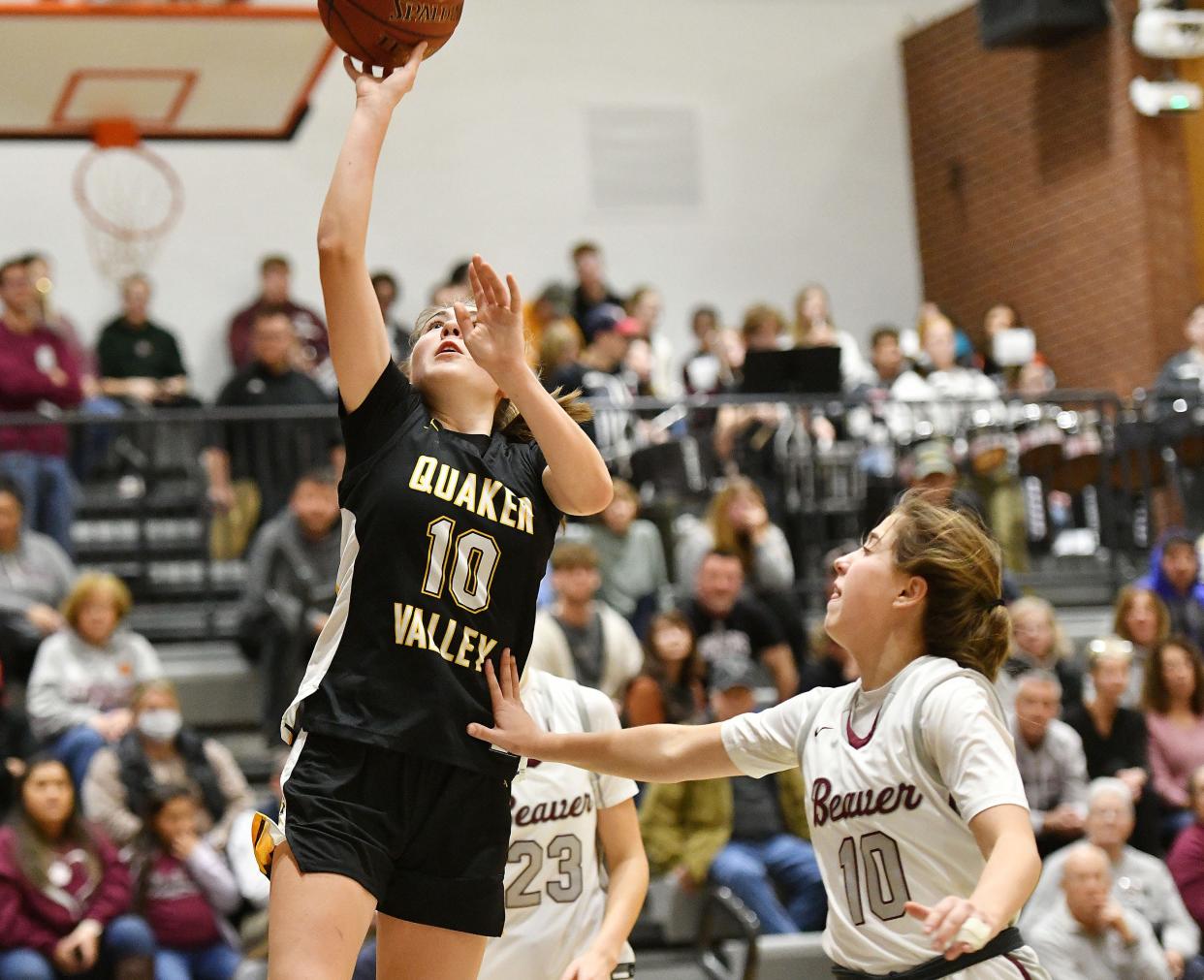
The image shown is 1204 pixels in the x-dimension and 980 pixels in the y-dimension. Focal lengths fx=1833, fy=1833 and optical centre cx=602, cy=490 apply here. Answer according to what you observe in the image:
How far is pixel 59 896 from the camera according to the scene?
A: 22.0ft

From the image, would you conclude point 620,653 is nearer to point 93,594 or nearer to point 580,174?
point 93,594

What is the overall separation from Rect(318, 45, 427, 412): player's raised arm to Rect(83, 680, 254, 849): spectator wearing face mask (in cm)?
438

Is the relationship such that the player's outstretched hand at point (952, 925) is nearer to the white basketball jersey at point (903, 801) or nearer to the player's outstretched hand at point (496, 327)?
the white basketball jersey at point (903, 801)

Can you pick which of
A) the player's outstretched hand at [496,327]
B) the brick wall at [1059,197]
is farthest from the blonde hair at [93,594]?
the brick wall at [1059,197]

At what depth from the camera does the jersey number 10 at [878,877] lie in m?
3.04

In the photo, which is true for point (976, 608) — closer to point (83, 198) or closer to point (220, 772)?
point (220, 772)

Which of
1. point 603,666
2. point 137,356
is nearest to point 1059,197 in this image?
point 137,356

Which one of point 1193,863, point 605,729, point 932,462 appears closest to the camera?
point 605,729

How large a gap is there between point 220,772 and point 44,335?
136 inches

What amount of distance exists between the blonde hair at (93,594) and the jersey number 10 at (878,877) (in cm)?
534

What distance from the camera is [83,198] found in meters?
10.2

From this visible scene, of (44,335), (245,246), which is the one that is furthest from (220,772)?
(245,246)

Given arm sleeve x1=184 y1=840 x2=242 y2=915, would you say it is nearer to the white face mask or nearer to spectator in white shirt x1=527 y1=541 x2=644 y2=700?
the white face mask

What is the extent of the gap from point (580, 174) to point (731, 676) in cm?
795
